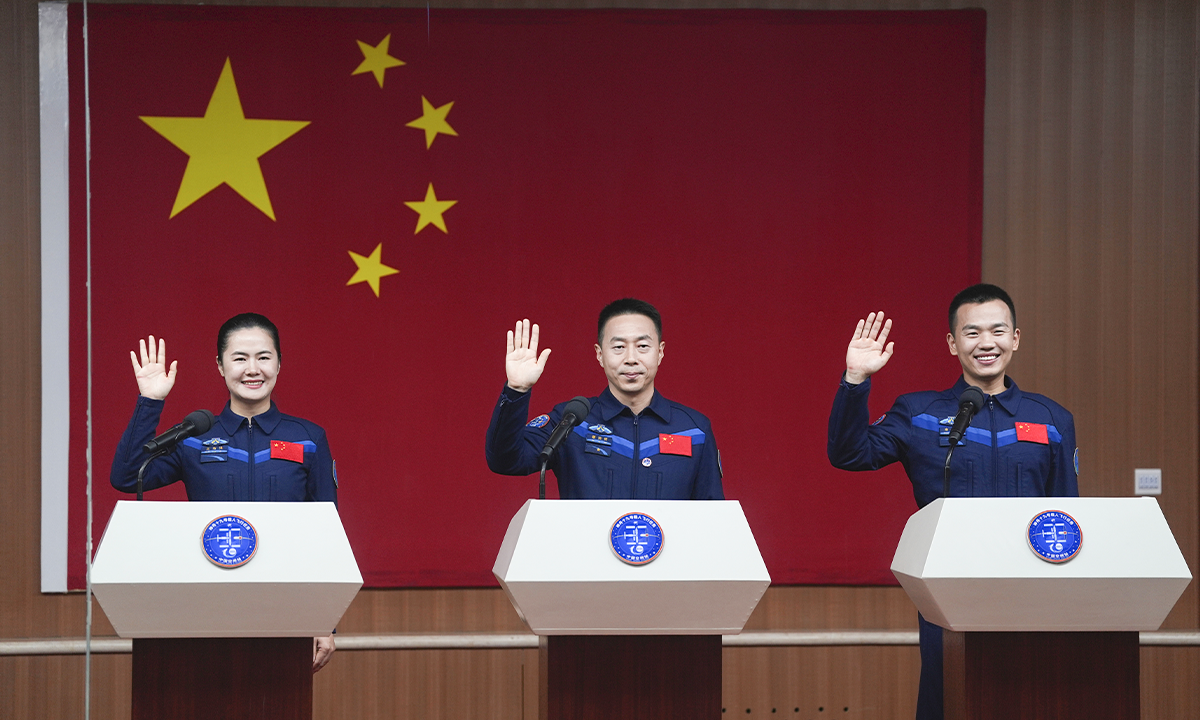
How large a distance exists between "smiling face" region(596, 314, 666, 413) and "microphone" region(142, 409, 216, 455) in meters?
0.94

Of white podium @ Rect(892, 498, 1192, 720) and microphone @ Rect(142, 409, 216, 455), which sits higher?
microphone @ Rect(142, 409, 216, 455)

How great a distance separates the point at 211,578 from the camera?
1.75 m

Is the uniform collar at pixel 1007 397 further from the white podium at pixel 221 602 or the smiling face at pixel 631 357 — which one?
the white podium at pixel 221 602

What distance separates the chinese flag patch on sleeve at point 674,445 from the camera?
2463 millimetres

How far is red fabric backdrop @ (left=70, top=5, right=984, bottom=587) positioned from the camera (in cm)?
359

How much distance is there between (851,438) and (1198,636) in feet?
7.20

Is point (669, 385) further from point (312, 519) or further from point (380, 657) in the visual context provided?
point (312, 519)

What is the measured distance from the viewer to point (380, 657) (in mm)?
3580

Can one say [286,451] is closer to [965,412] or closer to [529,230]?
[529,230]

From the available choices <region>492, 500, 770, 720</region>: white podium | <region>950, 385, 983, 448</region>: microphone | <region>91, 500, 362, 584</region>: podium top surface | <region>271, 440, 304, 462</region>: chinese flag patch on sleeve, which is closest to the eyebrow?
<region>950, 385, 983, 448</region>: microphone

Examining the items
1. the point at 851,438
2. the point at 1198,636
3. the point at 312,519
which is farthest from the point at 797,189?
the point at 312,519

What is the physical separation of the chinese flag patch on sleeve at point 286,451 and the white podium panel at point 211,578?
28.2 inches

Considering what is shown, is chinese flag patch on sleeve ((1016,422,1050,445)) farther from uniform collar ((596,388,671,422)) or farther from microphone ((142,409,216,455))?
microphone ((142,409,216,455))

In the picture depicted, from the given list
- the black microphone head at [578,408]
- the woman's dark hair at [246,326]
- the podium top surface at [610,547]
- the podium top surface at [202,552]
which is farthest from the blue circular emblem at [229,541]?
the woman's dark hair at [246,326]
